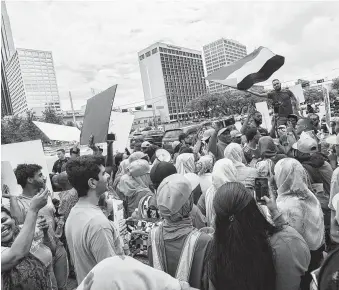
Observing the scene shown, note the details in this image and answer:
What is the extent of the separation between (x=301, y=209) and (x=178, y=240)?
1.14 meters

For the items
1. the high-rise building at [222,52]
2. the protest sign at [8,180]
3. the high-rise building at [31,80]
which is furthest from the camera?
the high-rise building at [31,80]

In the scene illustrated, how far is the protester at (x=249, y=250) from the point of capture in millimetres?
1577

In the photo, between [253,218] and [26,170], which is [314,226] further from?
[26,170]

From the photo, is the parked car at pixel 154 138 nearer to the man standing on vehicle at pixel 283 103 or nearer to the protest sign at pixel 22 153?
the man standing on vehicle at pixel 283 103

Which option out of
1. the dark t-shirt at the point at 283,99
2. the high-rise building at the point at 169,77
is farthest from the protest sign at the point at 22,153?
the high-rise building at the point at 169,77

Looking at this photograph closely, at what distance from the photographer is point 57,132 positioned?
6141 mm

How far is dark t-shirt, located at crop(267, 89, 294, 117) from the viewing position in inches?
216

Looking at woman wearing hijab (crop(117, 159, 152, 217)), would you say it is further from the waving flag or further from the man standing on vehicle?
the man standing on vehicle

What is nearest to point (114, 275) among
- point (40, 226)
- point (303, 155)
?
point (40, 226)

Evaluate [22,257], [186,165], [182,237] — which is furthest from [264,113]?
[22,257]

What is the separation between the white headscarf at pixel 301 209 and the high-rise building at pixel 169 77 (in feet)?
346

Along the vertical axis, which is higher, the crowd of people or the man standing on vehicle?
the man standing on vehicle

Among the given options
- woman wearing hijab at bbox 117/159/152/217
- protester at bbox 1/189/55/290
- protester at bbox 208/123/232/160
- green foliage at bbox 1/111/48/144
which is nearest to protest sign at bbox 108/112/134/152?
protester at bbox 208/123/232/160

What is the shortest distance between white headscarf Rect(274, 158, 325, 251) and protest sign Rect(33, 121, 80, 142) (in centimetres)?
475
